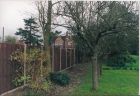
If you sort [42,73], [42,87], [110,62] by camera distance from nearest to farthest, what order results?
1. [42,87]
2. [42,73]
3. [110,62]

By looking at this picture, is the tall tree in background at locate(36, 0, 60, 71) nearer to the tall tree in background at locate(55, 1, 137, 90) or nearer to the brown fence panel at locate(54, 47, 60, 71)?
the tall tree in background at locate(55, 1, 137, 90)

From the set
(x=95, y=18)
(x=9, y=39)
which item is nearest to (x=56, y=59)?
(x=9, y=39)

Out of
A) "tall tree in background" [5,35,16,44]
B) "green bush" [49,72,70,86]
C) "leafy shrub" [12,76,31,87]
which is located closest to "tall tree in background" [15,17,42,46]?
"tall tree in background" [5,35,16,44]

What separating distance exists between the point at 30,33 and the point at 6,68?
5202 millimetres

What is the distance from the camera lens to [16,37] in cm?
1286

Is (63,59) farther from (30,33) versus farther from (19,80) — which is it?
(19,80)

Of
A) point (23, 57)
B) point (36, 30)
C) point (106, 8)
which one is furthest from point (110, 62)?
point (23, 57)

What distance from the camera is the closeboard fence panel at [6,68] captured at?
851cm

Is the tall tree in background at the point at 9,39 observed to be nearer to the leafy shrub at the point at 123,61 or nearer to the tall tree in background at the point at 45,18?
the tall tree in background at the point at 45,18

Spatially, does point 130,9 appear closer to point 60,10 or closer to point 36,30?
point 60,10

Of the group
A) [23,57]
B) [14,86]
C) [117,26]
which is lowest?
[14,86]

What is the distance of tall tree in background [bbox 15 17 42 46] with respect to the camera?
1269 cm

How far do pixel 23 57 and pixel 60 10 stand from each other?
2.36 meters

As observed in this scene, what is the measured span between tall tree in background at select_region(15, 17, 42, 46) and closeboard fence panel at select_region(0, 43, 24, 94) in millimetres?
3209
